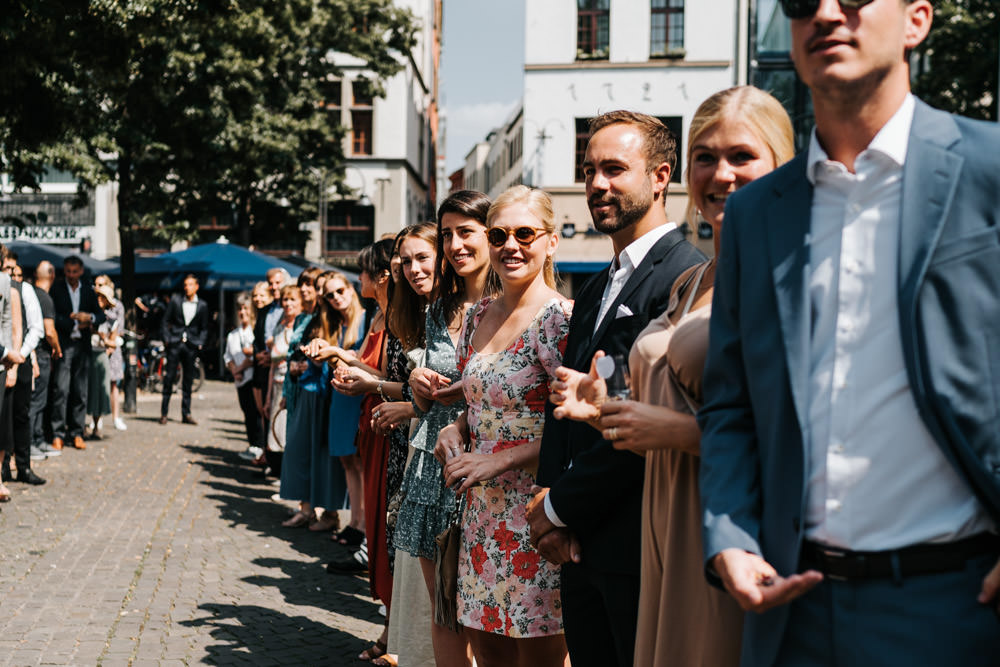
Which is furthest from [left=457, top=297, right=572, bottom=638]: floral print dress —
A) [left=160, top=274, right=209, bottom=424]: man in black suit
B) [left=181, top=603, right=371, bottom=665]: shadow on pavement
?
[left=160, top=274, right=209, bottom=424]: man in black suit

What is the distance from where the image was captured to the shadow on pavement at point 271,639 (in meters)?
5.28

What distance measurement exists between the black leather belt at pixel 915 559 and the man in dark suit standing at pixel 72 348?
12218 millimetres

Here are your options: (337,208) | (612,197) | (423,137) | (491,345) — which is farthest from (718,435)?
(423,137)

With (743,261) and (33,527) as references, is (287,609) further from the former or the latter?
(743,261)

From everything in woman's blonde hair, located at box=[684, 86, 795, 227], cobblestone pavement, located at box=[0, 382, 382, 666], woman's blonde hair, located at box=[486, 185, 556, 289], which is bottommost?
cobblestone pavement, located at box=[0, 382, 382, 666]

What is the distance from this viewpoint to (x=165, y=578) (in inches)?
267

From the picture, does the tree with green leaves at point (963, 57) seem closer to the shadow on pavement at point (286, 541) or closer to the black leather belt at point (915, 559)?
the shadow on pavement at point (286, 541)

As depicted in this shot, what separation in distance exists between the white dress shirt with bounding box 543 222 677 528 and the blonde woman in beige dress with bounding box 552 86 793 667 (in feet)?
1.24

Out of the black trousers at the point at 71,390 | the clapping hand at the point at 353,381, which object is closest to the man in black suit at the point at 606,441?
the clapping hand at the point at 353,381

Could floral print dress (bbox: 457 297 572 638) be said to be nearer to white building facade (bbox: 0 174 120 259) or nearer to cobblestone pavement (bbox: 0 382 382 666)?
cobblestone pavement (bbox: 0 382 382 666)

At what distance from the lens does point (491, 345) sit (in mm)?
3645

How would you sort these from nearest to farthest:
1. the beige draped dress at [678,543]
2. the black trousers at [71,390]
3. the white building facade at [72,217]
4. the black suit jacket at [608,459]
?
the beige draped dress at [678,543] → the black suit jacket at [608,459] → the black trousers at [71,390] → the white building facade at [72,217]

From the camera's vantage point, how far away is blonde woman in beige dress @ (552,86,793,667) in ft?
7.32

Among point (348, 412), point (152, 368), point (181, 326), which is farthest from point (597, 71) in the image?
point (348, 412)
